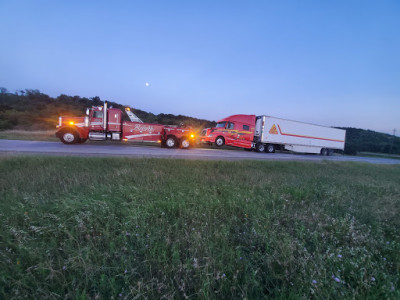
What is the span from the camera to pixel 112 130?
44.2ft

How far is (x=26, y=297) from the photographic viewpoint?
1.39 metres

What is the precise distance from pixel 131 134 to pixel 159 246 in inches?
516

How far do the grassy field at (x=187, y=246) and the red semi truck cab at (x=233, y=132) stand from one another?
1284cm

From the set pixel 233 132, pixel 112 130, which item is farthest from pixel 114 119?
pixel 233 132

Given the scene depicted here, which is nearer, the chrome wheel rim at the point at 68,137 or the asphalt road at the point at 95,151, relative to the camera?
the asphalt road at the point at 95,151

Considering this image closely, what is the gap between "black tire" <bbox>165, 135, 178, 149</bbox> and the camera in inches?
561

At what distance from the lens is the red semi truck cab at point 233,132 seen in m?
16.5

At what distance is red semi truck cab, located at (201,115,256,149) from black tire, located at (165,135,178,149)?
342 centimetres

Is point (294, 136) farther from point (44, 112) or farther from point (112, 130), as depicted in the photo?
point (44, 112)

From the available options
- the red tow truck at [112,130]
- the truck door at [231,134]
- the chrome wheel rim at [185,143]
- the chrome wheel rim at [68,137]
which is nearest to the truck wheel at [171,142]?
the red tow truck at [112,130]

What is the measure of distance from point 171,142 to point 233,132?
6215 mm

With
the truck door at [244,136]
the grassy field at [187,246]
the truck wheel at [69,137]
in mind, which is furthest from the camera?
the truck door at [244,136]

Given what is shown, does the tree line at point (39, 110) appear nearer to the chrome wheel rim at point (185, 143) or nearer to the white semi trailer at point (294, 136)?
the chrome wheel rim at point (185, 143)

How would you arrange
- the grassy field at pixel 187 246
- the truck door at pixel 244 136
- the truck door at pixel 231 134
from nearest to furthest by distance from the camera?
the grassy field at pixel 187 246
the truck door at pixel 231 134
the truck door at pixel 244 136
